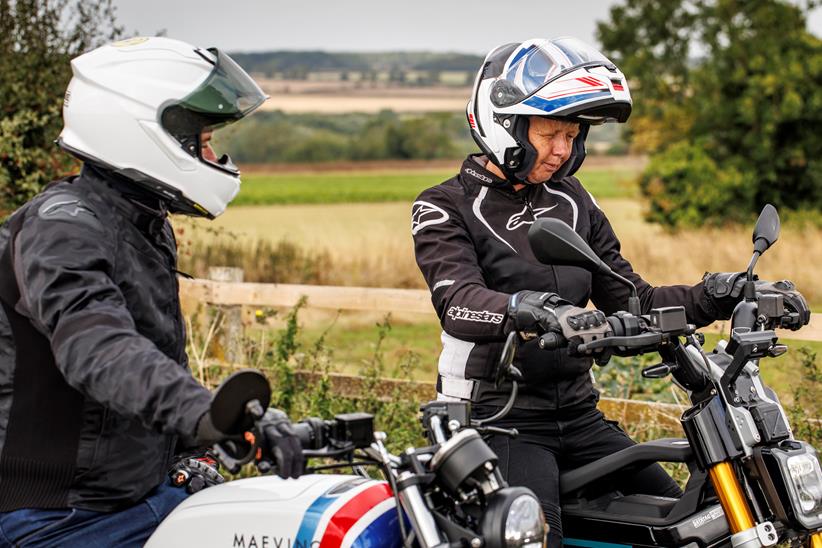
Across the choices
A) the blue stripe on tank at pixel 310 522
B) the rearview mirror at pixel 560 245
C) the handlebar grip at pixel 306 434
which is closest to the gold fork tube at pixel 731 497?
the rearview mirror at pixel 560 245

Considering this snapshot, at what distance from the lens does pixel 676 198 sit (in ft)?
84.5

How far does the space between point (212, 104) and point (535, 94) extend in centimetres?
126

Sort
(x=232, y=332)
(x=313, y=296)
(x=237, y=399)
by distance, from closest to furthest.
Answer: (x=237, y=399) → (x=313, y=296) → (x=232, y=332)

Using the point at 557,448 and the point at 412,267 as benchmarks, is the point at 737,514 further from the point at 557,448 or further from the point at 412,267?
the point at 412,267

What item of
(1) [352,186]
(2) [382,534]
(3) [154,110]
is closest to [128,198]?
(3) [154,110]

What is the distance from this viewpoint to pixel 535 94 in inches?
163

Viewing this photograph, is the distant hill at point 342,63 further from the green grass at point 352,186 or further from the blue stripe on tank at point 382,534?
the blue stripe on tank at point 382,534

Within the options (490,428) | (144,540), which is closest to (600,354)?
(490,428)

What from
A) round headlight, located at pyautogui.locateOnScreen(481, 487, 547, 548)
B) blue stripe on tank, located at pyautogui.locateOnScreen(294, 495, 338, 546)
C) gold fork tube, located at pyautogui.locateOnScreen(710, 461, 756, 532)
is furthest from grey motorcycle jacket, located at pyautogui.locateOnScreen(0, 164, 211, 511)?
gold fork tube, located at pyautogui.locateOnScreen(710, 461, 756, 532)

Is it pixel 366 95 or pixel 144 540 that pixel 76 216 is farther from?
pixel 366 95

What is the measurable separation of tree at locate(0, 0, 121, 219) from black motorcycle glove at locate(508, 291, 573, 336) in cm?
673

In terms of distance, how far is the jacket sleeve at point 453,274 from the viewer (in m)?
3.87

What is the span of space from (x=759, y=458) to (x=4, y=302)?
6.94 ft

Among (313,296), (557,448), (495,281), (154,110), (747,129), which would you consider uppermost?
(154,110)
